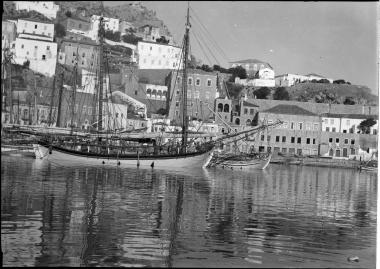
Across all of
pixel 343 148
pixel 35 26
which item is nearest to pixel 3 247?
pixel 343 148

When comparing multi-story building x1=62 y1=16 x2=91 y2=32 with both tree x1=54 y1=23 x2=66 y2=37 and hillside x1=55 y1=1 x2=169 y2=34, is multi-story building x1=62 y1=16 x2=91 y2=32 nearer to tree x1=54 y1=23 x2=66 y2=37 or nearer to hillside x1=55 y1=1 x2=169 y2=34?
tree x1=54 y1=23 x2=66 y2=37

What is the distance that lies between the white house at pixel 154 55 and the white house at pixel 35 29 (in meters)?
9.72

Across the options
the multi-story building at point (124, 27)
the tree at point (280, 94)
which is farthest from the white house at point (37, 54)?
the tree at point (280, 94)

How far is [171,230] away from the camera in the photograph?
6105 millimetres

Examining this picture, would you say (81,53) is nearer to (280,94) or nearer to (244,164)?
(280,94)

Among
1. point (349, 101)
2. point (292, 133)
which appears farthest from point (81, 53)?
point (349, 101)

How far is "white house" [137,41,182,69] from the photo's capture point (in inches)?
1883

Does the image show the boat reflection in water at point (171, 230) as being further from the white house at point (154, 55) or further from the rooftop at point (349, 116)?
the white house at point (154, 55)

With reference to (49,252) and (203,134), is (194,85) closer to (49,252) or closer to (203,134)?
(203,134)

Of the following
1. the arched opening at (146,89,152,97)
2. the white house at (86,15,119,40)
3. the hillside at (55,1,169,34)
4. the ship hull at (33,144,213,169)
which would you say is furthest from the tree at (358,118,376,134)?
the hillside at (55,1,169,34)

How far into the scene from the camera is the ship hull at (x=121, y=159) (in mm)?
20859

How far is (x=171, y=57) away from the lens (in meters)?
47.6

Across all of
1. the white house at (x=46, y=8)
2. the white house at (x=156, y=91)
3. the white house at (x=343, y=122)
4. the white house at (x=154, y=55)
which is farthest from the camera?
the white house at (x=46, y=8)

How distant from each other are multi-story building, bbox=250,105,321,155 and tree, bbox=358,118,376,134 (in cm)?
360
